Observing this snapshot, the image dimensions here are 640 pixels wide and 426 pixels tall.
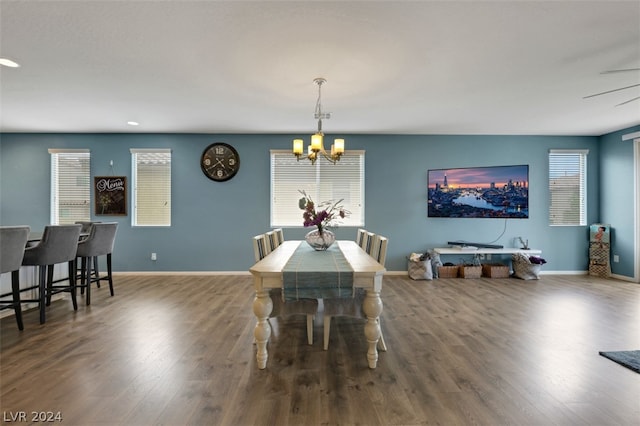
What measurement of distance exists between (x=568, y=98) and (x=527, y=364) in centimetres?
317

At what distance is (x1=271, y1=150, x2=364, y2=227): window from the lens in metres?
5.13

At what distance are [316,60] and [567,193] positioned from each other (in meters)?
5.32

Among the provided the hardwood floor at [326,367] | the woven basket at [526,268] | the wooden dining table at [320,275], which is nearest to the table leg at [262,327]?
the wooden dining table at [320,275]

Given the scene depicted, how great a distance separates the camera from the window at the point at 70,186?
502 cm

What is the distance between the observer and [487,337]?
2.54 m

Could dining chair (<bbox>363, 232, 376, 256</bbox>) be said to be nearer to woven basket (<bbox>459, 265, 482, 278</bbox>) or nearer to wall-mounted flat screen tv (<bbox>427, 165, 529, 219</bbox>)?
wall-mounted flat screen tv (<bbox>427, 165, 529, 219</bbox>)

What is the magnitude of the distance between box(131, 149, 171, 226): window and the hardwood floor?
1.91 meters

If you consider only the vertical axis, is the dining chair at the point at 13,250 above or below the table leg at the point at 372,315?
above

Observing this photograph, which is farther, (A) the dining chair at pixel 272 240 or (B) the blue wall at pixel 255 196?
(B) the blue wall at pixel 255 196

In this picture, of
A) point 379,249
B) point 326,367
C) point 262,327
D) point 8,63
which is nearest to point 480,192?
point 379,249

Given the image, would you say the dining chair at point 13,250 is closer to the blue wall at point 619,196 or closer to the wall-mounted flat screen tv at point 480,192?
the wall-mounted flat screen tv at point 480,192

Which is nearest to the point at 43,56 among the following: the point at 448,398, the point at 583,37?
the point at 448,398

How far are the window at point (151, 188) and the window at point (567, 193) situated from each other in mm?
6900

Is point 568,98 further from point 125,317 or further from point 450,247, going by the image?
point 125,317
